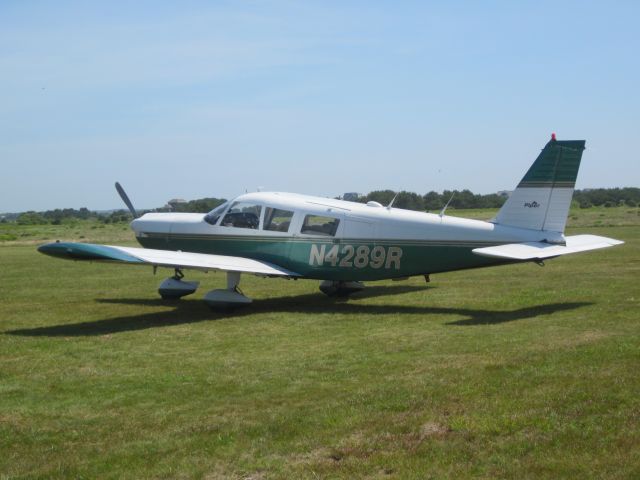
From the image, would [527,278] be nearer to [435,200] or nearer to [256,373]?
[256,373]

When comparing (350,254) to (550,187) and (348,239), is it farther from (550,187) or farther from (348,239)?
(550,187)

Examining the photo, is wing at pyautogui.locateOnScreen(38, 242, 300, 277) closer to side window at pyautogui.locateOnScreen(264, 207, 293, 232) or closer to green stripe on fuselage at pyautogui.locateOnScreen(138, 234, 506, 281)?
green stripe on fuselage at pyautogui.locateOnScreen(138, 234, 506, 281)

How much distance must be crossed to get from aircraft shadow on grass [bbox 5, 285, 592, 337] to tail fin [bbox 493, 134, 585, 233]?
1382 mm

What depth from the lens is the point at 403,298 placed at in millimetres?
13797

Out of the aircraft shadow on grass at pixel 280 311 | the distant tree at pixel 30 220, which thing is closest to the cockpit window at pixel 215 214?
the aircraft shadow on grass at pixel 280 311

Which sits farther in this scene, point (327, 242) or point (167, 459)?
point (327, 242)

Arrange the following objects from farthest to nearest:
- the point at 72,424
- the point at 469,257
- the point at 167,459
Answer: the point at 469,257
the point at 72,424
the point at 167,459

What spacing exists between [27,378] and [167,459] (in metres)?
3.27

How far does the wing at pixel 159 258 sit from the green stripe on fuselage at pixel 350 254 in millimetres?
249

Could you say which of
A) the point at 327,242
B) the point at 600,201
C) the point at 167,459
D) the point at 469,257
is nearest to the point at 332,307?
the point at 327,242

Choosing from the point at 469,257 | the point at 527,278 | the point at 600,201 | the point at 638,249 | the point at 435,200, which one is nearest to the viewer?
the point at 469,257

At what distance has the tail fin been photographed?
38.1ft

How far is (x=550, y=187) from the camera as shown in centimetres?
1170

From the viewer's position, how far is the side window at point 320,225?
13.0 m
